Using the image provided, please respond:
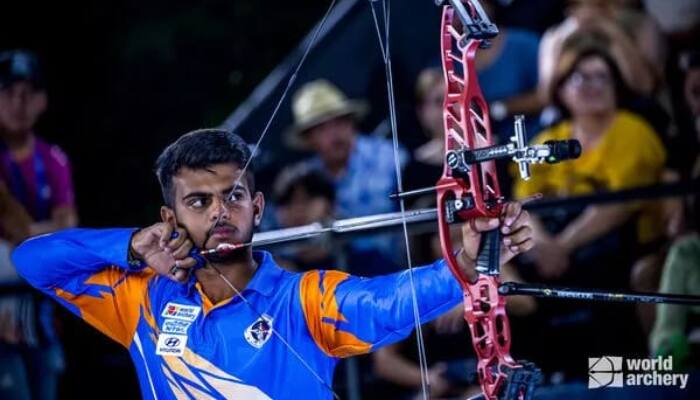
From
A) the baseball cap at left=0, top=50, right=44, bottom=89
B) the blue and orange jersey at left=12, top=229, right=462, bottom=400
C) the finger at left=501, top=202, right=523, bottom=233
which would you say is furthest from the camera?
the baseball cap at left=0, top=50, right=44, bottom=89

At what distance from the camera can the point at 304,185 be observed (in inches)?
268

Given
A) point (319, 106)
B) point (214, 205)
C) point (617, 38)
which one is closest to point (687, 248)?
point (617, 38)

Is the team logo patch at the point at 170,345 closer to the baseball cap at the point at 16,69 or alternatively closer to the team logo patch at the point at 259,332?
the team logo patch at the point at 259,332

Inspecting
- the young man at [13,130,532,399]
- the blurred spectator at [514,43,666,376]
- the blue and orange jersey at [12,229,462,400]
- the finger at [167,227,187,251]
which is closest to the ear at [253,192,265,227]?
the young man at [13,130,532,399]

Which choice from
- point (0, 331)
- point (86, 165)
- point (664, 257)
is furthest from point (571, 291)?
point (86, 165)

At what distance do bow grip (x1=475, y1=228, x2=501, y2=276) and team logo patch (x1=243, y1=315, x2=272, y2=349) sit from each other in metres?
0.64

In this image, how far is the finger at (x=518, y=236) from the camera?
354cm

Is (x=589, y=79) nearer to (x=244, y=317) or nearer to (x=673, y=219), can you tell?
(x=673, y=219)

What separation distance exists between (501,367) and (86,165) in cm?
470

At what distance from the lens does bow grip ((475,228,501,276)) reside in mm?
3545

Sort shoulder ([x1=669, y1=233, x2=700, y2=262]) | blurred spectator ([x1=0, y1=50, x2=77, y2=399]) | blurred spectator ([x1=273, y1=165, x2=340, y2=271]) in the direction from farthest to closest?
blurred spectator ([x1=273, y1=165, x2=340, y2=271]) < blurred spectator ([x1=0, y1=50, x2=77, y2=399]) < shoulder ([x1=669, y1=233, x2=700, y2=262])

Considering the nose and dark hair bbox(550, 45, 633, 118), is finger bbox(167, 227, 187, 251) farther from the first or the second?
dark hair bbox(550, 45, 633, 118)

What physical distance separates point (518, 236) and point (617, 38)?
10.3 feet

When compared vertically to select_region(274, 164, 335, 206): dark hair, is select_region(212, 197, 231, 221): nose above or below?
below
